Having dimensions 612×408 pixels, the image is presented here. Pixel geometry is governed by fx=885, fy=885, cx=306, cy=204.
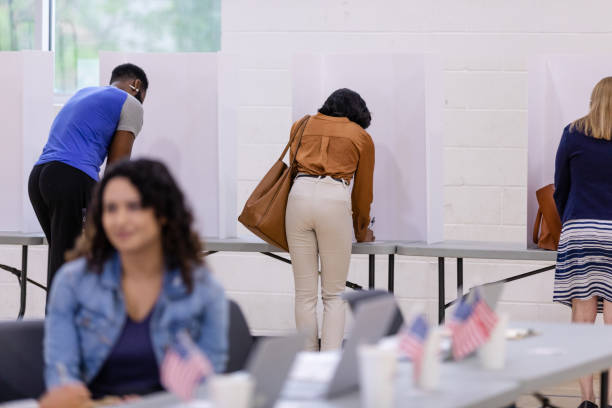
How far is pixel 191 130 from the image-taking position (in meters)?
3.78

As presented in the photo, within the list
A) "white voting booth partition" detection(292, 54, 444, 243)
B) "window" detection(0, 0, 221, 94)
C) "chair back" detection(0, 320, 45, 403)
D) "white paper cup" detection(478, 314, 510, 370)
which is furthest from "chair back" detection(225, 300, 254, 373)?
"window" detection(0, 0, 221, 94)

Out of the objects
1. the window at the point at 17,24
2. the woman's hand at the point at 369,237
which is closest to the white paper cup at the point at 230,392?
the woman's hand at the point at 369,237

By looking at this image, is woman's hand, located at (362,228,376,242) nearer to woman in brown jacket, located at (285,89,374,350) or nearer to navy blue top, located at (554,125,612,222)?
woman in brown jacket, located at (285,89,374,350)

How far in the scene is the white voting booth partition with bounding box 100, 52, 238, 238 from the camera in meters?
3.72

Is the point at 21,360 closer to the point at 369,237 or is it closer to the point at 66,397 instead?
the point at 66,397

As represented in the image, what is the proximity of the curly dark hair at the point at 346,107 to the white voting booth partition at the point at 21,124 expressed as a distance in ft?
4.12

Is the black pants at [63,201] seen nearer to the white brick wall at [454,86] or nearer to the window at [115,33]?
the white brick wall at [454,86]

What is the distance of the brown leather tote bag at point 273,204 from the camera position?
11.0 feet

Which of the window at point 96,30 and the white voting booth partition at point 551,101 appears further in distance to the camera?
the window at point 96,30

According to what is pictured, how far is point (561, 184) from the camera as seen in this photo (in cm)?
311

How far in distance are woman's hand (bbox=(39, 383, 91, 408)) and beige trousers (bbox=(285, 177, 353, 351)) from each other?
1.90 meters

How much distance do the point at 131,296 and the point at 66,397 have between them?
0.23 meters

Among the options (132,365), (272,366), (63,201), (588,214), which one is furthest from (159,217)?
(588,214)

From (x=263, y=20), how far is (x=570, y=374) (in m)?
3.25
